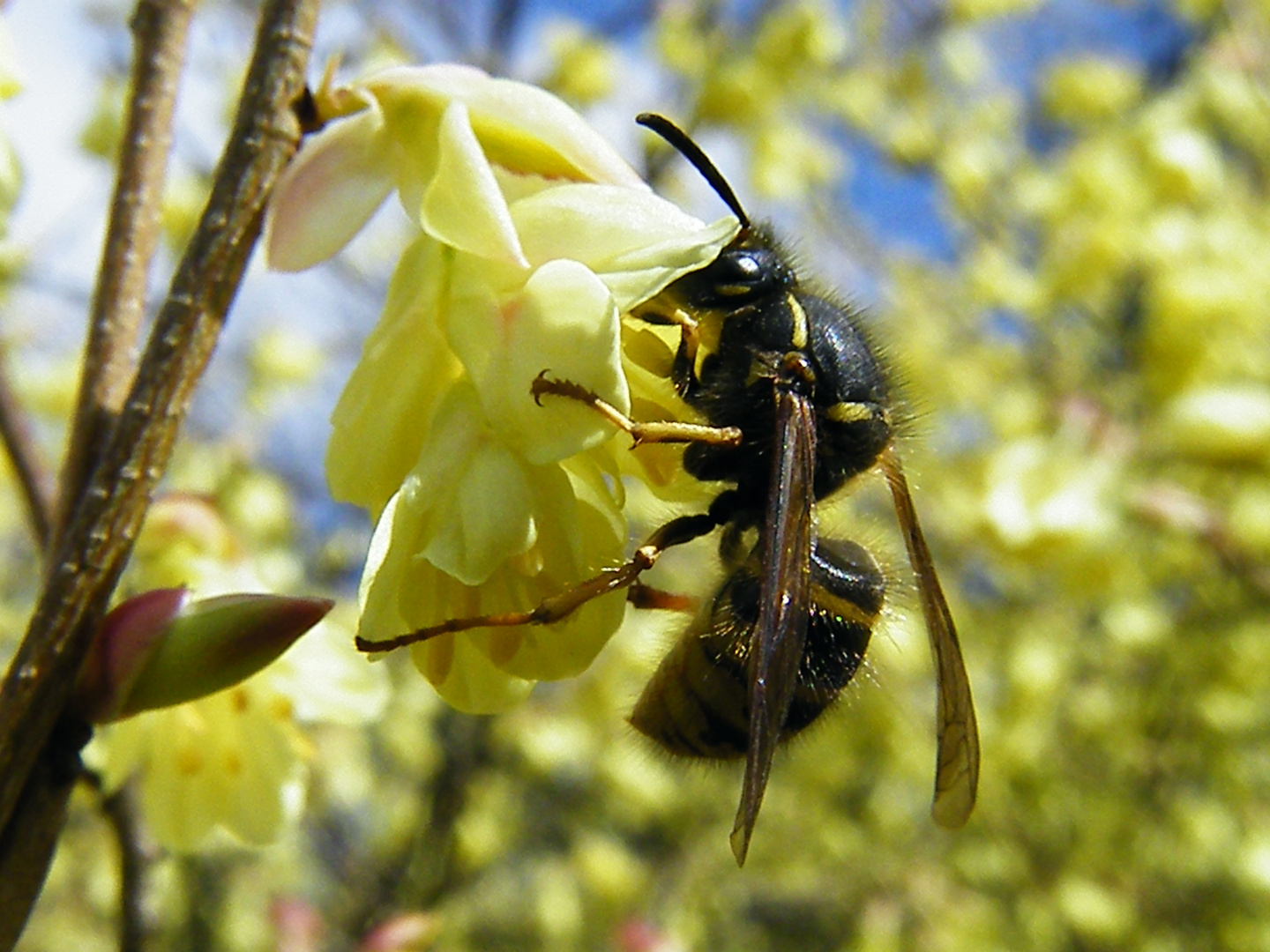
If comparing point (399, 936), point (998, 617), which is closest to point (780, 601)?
point (399, 936)

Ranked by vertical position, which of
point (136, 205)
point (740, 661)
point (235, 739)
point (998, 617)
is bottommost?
point (998, 617)

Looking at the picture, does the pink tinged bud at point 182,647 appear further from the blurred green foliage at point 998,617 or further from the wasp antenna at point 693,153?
the blurred green foliage at point 998,617

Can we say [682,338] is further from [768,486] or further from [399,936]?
[399,936]

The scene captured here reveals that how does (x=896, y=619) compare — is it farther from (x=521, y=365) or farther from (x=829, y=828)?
(x=829, y=828)

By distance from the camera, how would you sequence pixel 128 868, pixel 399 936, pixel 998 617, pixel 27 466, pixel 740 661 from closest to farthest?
pixel 740 661
pixel 27 466
pixel 128 868
pixel 399 936
pixel 998 617

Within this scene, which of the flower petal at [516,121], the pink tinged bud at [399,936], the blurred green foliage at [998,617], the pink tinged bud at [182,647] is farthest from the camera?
the blurred green foliage at [998,617]

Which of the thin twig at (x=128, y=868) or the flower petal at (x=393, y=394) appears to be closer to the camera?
the flower petal at (x=393, y=394)

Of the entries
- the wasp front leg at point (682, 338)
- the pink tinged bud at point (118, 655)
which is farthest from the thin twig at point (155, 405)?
the wasp front leg at point (682, 338)

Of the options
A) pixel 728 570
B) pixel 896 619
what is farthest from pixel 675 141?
pixel 896 619
